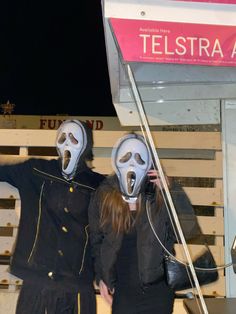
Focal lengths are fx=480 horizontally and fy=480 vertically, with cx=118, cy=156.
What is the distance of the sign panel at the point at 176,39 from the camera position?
1.44 meters

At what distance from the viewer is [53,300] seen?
8.13ft

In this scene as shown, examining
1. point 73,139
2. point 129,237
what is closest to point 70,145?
point 73,139

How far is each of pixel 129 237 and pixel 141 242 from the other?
8 centimetres

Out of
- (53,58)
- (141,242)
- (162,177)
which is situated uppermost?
(53,58)

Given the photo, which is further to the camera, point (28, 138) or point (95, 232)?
point (28, 138)

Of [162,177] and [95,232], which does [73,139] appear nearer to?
[95,232]

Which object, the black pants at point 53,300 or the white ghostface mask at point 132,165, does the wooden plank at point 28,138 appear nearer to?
the white ghostface mask at point 132,165

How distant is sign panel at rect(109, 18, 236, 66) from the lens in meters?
1.44

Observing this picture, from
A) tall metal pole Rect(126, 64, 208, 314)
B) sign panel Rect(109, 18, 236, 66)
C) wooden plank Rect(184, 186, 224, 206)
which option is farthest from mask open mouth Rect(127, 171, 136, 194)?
sign panel Rect(109, 18, 236, 66)

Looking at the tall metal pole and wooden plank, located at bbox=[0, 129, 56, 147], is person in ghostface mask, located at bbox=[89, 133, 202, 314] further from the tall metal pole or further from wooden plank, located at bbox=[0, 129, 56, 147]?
wooden plank, located at bbox=[0, 129, 56, 147]

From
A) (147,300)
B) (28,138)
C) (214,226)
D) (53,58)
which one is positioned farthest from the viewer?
(53,58)

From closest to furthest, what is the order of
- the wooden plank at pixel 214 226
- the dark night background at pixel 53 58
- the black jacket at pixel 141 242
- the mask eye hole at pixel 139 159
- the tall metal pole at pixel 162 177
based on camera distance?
the tall metal pole at pixel 162 177
the black jacket at pixel 141 242
the mask eye hole at pixel 139 159
the wooden plank at pixel 214 226
the dark night background at pixel 53 58

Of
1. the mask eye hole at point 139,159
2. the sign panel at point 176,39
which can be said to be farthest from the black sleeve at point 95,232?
the sign panel at point 176,39

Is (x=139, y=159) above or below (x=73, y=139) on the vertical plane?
below
